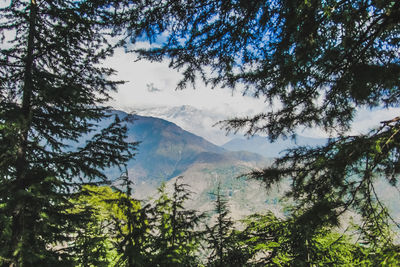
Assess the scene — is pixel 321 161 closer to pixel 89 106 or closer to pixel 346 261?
pixel 346 261

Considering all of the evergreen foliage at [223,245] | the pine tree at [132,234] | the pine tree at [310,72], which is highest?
the pine tree at [310,72]

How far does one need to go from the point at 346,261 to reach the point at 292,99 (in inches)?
99.4

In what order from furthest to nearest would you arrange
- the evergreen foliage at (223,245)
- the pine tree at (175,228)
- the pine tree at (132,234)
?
1. the evergreen foliage at (223,245)
2. the pine tree at (175,228)
3. the pine tree at (132,234)

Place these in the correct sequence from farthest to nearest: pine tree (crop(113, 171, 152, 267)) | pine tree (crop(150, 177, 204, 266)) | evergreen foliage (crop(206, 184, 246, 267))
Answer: evergreen foliage (crop(206, 184, 246, 267)), pine tree (crop(150, 177, 204, 266)), pine tree (crop(113, 171, 152, 267))

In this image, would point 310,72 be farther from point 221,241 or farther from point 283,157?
point 221,241

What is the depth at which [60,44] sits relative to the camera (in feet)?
17.7

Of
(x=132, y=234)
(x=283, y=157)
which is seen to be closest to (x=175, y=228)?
(x=132, y=234)

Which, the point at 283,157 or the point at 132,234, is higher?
the point at 283,157

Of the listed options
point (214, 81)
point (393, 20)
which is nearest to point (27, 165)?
point (214, 81)

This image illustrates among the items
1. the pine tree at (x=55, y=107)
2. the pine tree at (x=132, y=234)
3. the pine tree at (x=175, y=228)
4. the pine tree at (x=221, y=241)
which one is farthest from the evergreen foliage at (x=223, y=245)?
the pine tree at (x=55, y=107)

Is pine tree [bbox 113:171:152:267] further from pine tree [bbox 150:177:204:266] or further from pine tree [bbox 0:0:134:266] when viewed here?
pine tree [bbox 0:0:134:266]

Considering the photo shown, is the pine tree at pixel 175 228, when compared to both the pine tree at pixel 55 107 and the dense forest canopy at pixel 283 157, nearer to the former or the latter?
the dense forest canopy at pixel 283 157

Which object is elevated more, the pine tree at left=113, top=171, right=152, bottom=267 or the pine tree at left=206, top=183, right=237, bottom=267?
the pine tree at left=113, top=171, right=152, bottom=267

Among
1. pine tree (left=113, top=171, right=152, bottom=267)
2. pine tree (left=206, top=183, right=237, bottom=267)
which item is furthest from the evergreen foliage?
pine tree (left=113, top=171, right=152, bottom=267)
